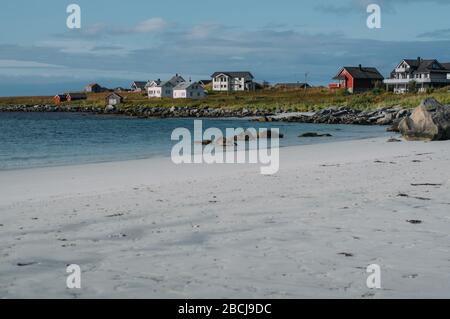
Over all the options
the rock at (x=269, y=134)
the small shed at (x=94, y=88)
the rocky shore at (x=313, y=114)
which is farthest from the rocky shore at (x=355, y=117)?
the small shed at (x=94, y=88)

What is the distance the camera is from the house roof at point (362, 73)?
341ft

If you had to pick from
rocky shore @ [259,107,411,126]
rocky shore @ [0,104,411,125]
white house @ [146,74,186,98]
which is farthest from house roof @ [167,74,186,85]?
rocky shore @ [259,107,411,126]

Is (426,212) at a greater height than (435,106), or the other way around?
(435,106)

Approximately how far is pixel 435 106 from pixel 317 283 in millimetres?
21220

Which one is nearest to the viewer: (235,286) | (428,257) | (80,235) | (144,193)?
(235,286)

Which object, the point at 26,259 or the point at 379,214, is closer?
the point at 26,259

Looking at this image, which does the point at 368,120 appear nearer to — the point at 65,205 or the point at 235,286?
the point at 65,205

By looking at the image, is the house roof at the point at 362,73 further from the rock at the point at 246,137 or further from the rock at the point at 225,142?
the rock at the point at 225,142

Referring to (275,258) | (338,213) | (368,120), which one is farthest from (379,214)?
(368,120)

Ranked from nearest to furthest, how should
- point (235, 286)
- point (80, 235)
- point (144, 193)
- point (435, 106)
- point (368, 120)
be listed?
point (235, 286), point (80, 235), point (144, 193), point (435, 106), point (368, 120)

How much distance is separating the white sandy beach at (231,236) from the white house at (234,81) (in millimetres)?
119582

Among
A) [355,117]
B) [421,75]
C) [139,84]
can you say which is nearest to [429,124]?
[355,117]

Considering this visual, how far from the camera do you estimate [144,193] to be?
1130cm

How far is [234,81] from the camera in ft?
438
